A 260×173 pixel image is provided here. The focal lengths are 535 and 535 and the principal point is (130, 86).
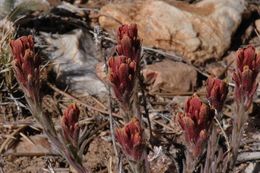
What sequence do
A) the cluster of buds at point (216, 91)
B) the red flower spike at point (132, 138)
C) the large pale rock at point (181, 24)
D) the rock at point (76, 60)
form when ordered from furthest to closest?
the large pale rock at point (181, 24) → the rock at point (76, 60) → the cluster of buds at point (216, 91) → the red flower spike at point (132, 138)

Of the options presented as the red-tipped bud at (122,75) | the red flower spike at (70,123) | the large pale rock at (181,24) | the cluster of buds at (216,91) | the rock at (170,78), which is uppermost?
the red-tipped bud at (122,75)

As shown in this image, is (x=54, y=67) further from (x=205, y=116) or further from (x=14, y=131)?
(x=205, y=116)

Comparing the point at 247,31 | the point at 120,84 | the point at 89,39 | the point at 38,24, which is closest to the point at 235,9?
the point at 247,31

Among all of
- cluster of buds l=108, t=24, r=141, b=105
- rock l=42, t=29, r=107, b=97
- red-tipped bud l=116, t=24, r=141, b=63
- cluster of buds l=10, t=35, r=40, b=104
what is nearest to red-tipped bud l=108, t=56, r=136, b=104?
cluster of buds l=108, t=24, r=141, b=105

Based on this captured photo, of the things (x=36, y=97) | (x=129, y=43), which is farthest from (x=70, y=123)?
(x=129, y=43)

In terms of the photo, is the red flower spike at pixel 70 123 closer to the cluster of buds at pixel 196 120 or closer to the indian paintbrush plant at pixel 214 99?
the cluster of buds at pixel 196 120

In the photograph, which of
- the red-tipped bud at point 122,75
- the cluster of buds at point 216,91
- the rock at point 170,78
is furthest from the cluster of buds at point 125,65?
the rock at point 170,78
